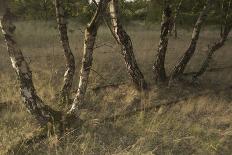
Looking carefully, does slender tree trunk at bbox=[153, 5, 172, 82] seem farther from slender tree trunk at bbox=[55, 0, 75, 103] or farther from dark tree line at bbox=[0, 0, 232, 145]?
slender tree trunk at bbox=[55, 0, 75, 103]

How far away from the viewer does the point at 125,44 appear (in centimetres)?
1224

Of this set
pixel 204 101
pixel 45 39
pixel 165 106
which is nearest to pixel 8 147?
pixel 165 106

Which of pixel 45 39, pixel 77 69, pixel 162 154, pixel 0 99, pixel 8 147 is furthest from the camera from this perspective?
pixel 45 39

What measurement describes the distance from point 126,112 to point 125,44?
211 centimetres

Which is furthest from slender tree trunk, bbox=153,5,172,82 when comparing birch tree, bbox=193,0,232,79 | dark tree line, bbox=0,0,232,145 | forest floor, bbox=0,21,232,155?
birch tree, bbox=193,0,232,79

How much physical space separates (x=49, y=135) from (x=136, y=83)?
459 centimetres

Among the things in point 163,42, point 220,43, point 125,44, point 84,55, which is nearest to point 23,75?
point 84,55

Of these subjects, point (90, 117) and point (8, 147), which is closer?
point (8, 147)

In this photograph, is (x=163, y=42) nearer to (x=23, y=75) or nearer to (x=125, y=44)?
(x=125, y=44)

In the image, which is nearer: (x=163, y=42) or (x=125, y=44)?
(x=125, y=44)

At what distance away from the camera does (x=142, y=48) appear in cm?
2039

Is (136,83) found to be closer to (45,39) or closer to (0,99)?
(0,99)

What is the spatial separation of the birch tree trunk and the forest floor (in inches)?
15.9

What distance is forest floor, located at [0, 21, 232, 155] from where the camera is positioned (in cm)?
866
